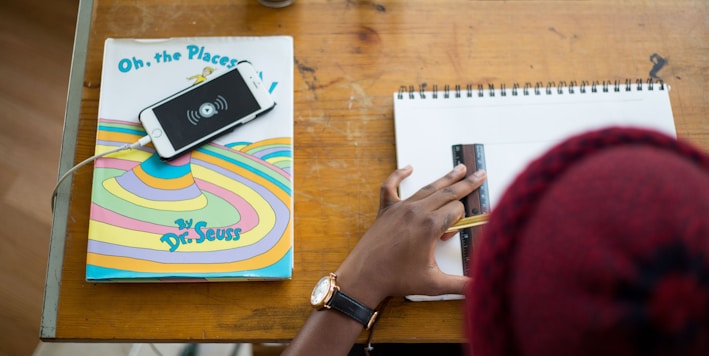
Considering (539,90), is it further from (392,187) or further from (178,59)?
Result: (178,59)

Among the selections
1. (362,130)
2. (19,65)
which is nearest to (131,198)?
(362,130)

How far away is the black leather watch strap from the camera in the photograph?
621mm

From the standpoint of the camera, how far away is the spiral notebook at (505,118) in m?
0.71

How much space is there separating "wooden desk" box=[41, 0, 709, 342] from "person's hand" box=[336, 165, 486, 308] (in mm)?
39

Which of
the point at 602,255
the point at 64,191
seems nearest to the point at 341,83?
the point at 64,191

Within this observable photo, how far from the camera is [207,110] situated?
719 millimetres

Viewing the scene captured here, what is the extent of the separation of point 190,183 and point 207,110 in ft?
0.32

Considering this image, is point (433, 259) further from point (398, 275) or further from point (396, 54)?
point (396, 54)

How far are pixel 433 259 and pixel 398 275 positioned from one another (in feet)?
0.16

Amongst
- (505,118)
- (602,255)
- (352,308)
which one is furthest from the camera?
(505,118)

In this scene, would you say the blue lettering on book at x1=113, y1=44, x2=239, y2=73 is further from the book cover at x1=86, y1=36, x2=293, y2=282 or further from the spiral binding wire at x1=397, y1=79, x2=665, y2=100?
the spiral binding wire at x1=397, y1=79, x2=665, y2=100

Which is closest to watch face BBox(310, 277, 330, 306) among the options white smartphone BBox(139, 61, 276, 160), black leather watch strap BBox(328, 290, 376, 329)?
black leather watch strap BBox(328, 290, 376, 329)

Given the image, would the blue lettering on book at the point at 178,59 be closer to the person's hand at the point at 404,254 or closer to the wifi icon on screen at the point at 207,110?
the wifi icon on screen at the point at 207,110

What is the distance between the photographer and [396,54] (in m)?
0.77
